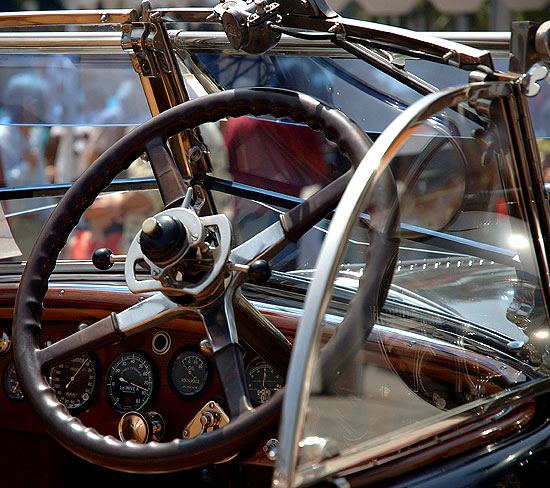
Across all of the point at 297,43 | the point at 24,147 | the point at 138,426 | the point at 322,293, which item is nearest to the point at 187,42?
the point at 297,43

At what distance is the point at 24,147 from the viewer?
2.38m

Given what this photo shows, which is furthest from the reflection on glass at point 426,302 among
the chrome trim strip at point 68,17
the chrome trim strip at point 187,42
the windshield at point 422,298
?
the chrome trim strip at point 68,17

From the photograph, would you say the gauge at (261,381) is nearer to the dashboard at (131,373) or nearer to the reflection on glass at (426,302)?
the dashboard at (131,373)

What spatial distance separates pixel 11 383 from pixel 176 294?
0.85m

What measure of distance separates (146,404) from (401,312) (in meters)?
0.79

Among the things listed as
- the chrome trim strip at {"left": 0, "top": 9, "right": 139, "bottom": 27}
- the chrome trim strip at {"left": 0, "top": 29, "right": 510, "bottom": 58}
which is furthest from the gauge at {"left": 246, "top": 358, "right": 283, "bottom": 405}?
the chrome trim strip at {"left": 0, "top": 9, "right": 139, "bottom": 27}

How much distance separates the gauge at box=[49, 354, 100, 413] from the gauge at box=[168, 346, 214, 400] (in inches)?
7.7

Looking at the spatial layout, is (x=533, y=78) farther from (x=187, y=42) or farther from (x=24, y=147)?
(x=24, y=147)

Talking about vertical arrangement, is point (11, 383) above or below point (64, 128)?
below

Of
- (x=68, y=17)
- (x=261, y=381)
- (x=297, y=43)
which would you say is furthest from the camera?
(x=68, y=17)

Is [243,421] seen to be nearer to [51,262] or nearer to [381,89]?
[51,262]

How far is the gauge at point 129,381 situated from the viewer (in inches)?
74.2

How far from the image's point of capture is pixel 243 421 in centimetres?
125

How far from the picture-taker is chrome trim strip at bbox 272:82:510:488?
0.94 meters
